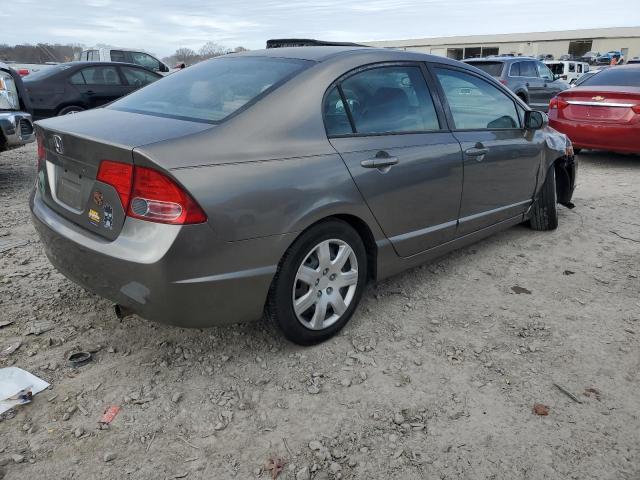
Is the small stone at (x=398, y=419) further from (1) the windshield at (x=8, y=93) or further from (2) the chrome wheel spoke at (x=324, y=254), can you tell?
(1) the windshield at (x=8, y=93)

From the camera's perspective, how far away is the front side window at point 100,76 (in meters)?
9.61

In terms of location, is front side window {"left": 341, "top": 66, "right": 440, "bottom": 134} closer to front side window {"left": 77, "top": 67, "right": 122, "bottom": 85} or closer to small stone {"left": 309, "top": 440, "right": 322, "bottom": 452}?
small stone {"left": 309, "top": 440, "right": 322, "bottom": 452}

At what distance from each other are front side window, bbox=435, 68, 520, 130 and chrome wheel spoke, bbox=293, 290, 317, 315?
63.9 inches

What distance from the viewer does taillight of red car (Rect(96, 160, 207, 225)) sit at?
2176 millimetres

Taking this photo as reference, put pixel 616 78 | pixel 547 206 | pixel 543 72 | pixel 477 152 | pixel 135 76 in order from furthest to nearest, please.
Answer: pixel 543 72, pixel 135 76, pixel 616 78, pixel 547 206, pixel 477 152

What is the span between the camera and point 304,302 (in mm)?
→ 2727

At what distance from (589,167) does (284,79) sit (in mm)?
6608

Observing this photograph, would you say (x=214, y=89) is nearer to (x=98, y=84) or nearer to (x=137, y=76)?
(x=98, y=84)

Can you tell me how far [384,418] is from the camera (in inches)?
92.2

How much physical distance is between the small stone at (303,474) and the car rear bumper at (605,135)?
712 centimetres

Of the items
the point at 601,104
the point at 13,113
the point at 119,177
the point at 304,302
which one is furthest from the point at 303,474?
the point at 601,104

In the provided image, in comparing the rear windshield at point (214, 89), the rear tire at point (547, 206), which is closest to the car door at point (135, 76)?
the rear windshield at point (214, 89)

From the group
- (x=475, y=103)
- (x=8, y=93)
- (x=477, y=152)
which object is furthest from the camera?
(x=8, y=93)

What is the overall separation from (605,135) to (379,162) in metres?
5.92
